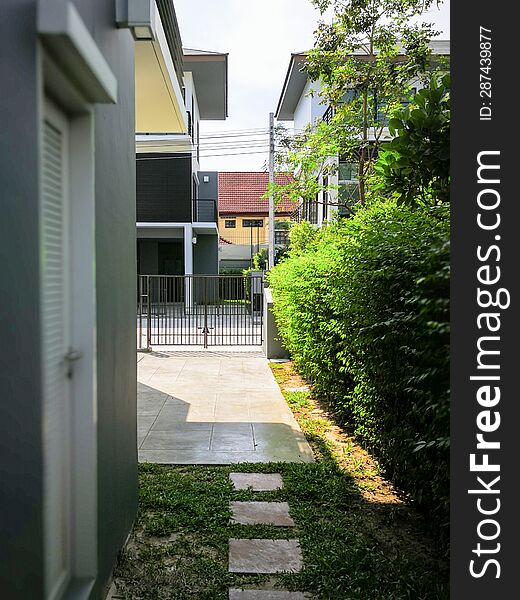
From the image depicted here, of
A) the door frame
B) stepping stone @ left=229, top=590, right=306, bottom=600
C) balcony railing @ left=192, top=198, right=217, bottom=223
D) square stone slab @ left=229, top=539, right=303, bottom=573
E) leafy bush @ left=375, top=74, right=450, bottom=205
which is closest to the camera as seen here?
the door frame

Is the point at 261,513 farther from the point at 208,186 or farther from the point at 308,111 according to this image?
the point at 208,186

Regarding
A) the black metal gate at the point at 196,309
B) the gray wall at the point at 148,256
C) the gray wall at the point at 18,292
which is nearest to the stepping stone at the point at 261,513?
the gray wall at the point at 18,292

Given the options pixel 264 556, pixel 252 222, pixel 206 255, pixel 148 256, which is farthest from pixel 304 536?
pixel 252 222

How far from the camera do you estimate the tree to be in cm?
1150

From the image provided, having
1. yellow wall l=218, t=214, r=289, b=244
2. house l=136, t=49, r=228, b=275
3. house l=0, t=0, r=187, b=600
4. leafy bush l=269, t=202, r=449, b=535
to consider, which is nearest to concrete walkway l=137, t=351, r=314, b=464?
leafy bush l=269, t=202, r=449, b=535

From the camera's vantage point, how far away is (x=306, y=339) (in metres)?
8.41

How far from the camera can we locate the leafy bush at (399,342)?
3.05 m

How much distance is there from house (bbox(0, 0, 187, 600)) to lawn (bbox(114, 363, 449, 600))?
268 mm

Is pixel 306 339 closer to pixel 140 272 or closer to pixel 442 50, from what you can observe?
pixel 442 50

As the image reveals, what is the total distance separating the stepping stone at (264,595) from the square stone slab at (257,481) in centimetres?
159

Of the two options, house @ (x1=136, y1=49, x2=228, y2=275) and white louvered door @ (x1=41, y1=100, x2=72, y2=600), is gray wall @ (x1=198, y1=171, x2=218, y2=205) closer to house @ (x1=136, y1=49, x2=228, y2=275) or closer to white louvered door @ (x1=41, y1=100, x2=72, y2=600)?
house @ (x1=136, y1=49, x2=228, y2=275)

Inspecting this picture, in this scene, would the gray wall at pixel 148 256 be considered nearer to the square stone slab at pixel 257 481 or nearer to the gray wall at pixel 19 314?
the square stone slab at pixel 257 481

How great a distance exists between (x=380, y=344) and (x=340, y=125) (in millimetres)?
8595

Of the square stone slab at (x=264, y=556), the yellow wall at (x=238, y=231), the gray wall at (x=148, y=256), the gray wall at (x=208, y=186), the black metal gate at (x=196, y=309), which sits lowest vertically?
the square stone slab at (x=264, y=556)
